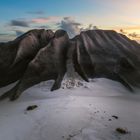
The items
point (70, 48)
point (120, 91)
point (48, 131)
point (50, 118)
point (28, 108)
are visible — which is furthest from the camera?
point (70, 48)

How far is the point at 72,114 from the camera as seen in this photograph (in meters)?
10.2

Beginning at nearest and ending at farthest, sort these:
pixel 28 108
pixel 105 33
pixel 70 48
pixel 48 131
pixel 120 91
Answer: pixel 48 131 < pixel 28 108 < pixel 120 91 < pixel 70 48 < pixel 105 33

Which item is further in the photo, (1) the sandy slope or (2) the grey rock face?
(2) the grey rock face

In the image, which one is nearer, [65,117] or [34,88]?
[65,117]

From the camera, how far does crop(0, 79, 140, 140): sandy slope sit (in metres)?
8.96

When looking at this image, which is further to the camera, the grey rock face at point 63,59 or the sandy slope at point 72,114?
the grey rock face at point 63,59

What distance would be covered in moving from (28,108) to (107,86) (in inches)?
188

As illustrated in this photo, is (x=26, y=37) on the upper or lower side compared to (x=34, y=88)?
upper

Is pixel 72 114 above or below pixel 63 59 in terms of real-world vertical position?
above

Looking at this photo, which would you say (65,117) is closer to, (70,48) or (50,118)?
(50,118)

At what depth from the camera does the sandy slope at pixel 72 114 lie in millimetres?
8961

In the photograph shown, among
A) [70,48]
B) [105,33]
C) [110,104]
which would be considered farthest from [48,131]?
[105,33]

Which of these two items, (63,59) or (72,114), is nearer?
(72,114)

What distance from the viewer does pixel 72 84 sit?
45.0ft
